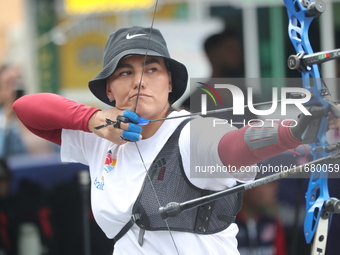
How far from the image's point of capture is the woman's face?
2369mm

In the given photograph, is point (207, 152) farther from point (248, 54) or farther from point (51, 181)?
point (248, 54)

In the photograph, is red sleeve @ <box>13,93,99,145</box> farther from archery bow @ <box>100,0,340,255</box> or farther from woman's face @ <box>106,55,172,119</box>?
archery bow @ <box>100,0,340,255</box>

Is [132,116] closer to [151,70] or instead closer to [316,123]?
[151,70]

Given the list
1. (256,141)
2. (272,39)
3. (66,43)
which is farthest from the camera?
(66,43)

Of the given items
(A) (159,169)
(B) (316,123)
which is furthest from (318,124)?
(A) (159,169)

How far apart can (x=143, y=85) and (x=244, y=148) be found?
0.47m

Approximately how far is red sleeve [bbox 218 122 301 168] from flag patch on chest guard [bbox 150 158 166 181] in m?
0.24

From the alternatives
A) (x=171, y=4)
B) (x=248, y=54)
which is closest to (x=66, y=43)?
(x=171, y=4)

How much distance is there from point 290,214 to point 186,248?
100 inches

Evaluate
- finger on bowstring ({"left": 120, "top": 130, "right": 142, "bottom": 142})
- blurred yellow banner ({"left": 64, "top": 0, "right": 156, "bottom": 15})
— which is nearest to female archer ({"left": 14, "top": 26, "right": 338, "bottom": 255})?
finger on bowstring ({"left": 120, "top": 130, "right": 142, "bottom": 142})

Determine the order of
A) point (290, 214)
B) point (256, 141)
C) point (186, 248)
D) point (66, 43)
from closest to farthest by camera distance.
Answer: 1. point (256, 141)
2. point (186, 248)
3. point (290, 214)
4. point (66, 43)

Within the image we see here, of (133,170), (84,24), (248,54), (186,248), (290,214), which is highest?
(84,24)

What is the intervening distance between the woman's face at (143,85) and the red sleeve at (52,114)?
0.22m

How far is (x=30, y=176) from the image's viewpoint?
493 cm
